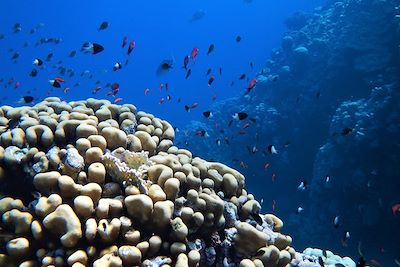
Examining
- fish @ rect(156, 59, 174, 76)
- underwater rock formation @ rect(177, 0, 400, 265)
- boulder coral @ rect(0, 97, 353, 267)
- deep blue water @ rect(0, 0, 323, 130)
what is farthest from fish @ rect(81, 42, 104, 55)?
deep blue water @ rect(0, 0, 323, 130)

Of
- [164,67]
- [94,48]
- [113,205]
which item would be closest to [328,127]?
[164,67]

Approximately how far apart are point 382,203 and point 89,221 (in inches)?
521

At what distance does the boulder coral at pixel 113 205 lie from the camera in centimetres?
295

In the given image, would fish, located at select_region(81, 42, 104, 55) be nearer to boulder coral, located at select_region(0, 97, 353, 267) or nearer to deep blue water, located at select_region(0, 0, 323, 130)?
boulder coral, located at select_region(0, 97, 353, 267)

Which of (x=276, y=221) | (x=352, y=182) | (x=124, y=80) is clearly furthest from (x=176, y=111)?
(x=276, y=221)

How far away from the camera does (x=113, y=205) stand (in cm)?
310

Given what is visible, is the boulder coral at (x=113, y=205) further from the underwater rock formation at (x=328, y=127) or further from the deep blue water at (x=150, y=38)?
the deep blue water at (x=150, y=38)

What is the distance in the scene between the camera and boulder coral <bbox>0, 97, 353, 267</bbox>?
295 centimetres

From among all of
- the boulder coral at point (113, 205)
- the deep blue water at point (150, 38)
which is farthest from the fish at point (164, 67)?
the deep blue water at point (150, 38)

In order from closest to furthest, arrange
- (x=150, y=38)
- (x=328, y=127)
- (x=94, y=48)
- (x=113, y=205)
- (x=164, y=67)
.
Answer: (x=113, y=205) → (x=94, y=48) → (x=164, y=67) → (x=328, y=127) → (x=150, y=38)

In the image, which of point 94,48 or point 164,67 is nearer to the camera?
point 94,48

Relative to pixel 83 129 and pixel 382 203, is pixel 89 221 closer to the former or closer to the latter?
pixel 83 129

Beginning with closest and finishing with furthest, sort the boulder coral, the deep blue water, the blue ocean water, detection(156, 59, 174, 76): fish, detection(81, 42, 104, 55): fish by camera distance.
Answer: the boulder coral → detection(81, 42, 104, 55): fish → detection(156, 59, 174, 76): fish → the blue ocean water → the deep blue water

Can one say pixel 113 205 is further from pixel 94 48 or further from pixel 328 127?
pixel 328 127
